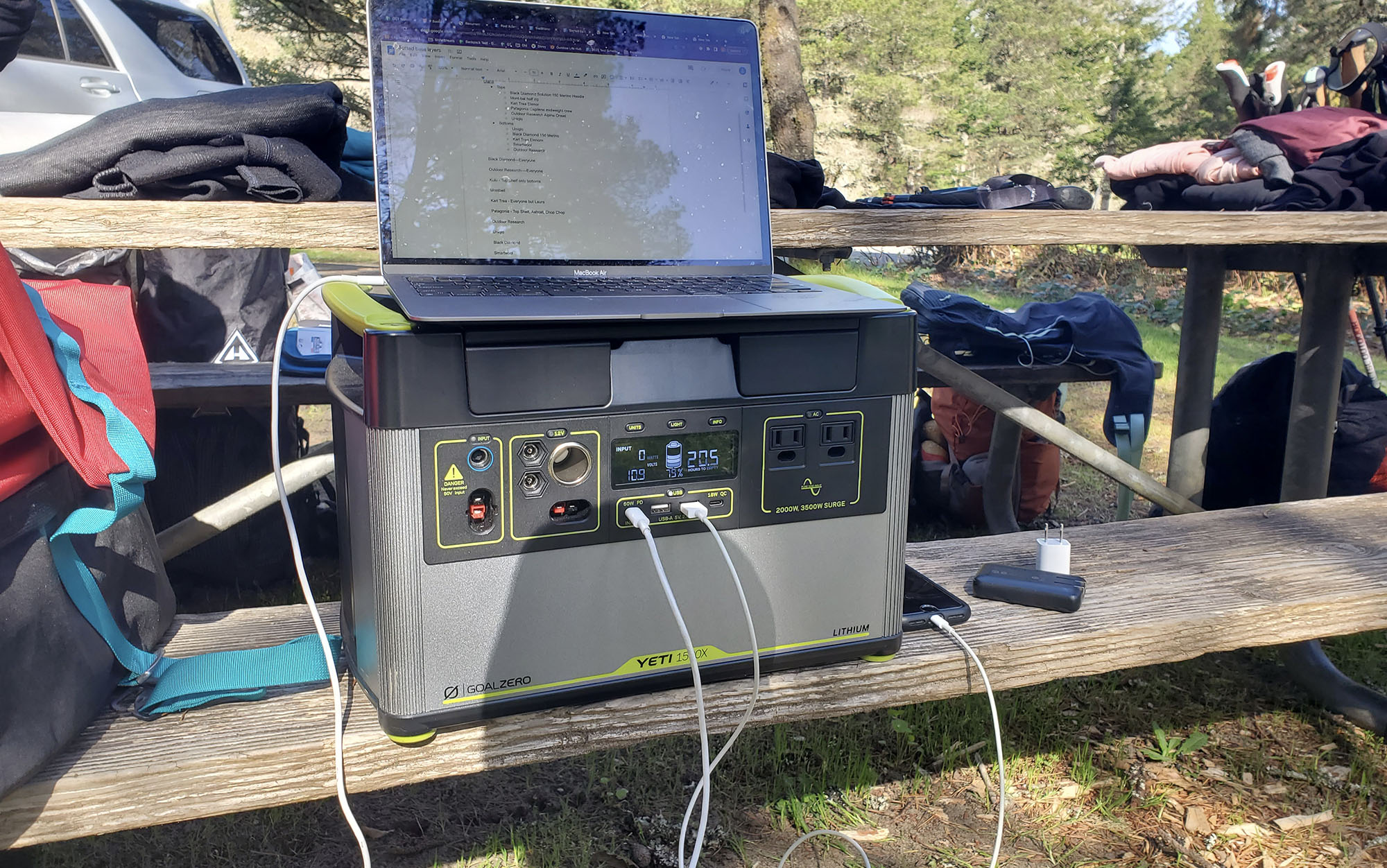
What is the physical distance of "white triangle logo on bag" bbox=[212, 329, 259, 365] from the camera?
339 cm

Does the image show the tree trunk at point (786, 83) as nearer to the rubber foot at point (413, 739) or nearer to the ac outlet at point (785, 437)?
the ac outlet at point (785, 437)

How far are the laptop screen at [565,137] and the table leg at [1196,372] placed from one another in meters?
2.08

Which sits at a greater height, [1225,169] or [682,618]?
[1225,169]

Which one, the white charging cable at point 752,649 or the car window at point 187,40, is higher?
the car window at point 187,40

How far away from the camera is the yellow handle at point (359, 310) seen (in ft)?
3.00

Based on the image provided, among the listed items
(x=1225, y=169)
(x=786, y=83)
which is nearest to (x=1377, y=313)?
(x=1225, y=169)

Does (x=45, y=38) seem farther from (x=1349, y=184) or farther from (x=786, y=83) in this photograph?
(x=1349, y=184)

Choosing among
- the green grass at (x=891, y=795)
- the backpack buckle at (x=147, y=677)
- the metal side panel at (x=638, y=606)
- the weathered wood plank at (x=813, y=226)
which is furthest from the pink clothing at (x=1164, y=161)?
the backpack buckle at (x=147, y=677)

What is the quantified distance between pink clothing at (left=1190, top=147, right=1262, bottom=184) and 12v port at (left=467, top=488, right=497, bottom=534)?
2.17 m

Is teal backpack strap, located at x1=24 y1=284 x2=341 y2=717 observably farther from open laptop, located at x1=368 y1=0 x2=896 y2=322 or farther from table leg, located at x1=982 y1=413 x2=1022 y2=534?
table leg, located at x1=982 y1=413 x2=1022 y2=534

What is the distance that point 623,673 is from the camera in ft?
3.51

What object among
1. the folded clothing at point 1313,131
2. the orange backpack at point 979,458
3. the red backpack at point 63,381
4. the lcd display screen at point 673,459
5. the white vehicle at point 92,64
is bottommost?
the orange backpack at point 979,458

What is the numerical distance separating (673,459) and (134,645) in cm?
69

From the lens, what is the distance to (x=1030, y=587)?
4.67 feet
